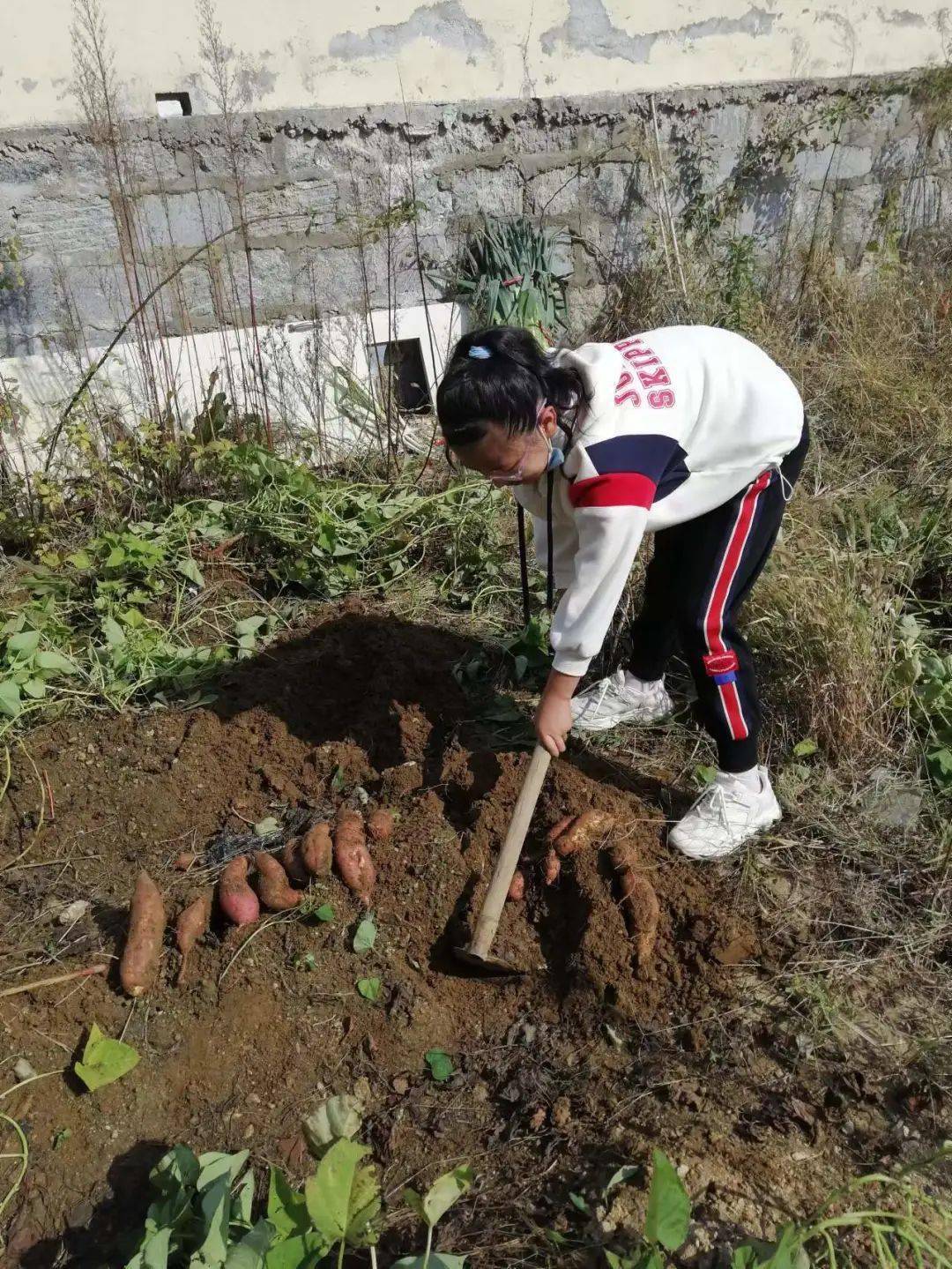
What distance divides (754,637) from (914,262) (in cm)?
439

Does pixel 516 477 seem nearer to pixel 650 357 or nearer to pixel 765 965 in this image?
pixel 650 357

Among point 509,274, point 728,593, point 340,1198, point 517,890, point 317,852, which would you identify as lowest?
point 517,890

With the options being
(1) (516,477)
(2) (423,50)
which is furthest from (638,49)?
(1) (516,477)

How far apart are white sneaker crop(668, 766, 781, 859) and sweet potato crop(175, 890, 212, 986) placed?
1181 millimetres

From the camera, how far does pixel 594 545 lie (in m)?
1.93

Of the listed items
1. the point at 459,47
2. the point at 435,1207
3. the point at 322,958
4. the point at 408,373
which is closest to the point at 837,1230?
the point at 435,1207

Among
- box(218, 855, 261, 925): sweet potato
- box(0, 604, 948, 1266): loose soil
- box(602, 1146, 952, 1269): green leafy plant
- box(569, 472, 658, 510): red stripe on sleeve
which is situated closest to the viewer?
box(602, 1146, 952, 1269): green leafy plant

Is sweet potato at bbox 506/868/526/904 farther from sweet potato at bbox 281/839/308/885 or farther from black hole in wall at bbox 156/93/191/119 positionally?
black hole in wall at bbox 156/93/191/119

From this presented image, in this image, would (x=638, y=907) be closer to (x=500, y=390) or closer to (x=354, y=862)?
(x=354, y=862)

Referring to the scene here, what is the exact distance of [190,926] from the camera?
2.20 meters

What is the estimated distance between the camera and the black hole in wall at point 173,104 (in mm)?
4066

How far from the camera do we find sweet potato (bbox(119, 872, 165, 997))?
213 cm

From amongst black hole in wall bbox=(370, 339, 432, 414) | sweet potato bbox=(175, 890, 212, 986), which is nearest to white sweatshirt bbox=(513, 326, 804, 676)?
sweet potato bbox=(175, 890, 212, 986)

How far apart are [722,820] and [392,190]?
3.67 metres
